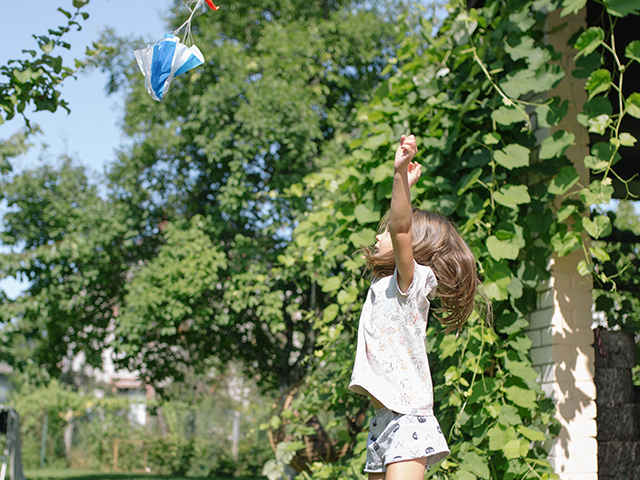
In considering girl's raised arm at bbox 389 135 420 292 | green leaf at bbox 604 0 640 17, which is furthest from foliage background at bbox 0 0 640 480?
girl's raised arm at bbox 389 135 420 292

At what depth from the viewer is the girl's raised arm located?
4.93 feet

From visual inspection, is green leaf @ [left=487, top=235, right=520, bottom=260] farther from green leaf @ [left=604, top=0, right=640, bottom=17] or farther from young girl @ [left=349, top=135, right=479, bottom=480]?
green leaf @ [left=604, top=0, right=640, bottom=17]

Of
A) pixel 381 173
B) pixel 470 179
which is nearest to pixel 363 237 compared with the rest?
pixel 381 173

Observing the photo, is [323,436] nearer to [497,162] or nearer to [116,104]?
[497,162]

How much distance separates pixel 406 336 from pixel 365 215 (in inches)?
58.4

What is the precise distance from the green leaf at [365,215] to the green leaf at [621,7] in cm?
132

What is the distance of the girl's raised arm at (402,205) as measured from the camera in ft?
4.93

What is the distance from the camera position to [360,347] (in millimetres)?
1835

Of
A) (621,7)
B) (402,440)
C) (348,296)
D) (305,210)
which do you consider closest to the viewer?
(402,440)

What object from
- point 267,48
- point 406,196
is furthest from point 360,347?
point 267,48

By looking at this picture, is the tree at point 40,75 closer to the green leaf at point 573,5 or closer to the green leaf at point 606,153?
the green leaf at point 573,5

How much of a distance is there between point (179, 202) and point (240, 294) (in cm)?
231

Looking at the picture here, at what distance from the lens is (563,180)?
2473 millimetres

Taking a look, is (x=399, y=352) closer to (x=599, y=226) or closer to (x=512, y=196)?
(x=599, y=226)
